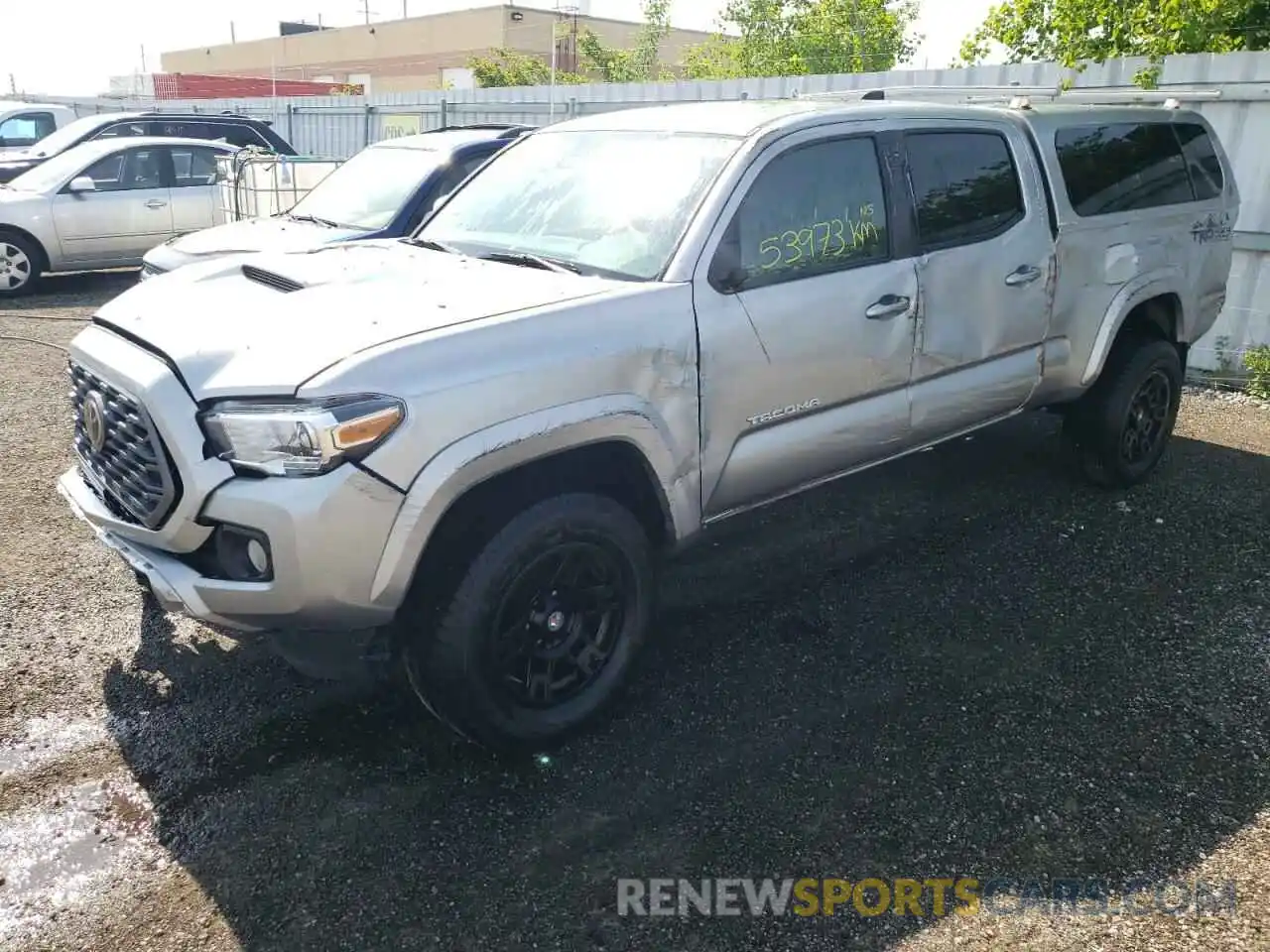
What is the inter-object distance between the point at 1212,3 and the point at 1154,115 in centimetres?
477

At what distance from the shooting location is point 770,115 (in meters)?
3.78

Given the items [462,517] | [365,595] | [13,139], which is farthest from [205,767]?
[13,139]

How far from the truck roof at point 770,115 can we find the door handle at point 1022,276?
2.31ft

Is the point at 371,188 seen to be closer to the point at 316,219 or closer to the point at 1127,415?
the point at 316,219

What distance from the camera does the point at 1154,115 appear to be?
521cm

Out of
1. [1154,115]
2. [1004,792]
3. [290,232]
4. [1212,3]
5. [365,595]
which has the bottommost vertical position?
[1004,792]

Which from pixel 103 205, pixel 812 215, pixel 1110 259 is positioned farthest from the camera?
pixel 103 205

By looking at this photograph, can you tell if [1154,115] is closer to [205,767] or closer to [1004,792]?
[1004,792]

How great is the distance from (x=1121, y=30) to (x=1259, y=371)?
4.28 meters

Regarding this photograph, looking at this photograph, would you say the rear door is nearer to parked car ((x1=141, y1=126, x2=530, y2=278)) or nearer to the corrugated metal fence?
parked car ((x1=141, y1=126, x2=530, y2=278))

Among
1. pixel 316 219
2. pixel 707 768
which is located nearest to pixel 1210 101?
pixel 316 219

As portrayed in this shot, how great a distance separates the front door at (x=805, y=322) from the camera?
3.37 meters

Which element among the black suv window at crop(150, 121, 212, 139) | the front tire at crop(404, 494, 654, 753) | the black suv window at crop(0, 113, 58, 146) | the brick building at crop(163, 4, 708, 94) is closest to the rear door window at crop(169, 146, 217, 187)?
the black suv window at crop(150, 121, 212, 139)

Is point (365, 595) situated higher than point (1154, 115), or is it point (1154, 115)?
point (1154, 115)
